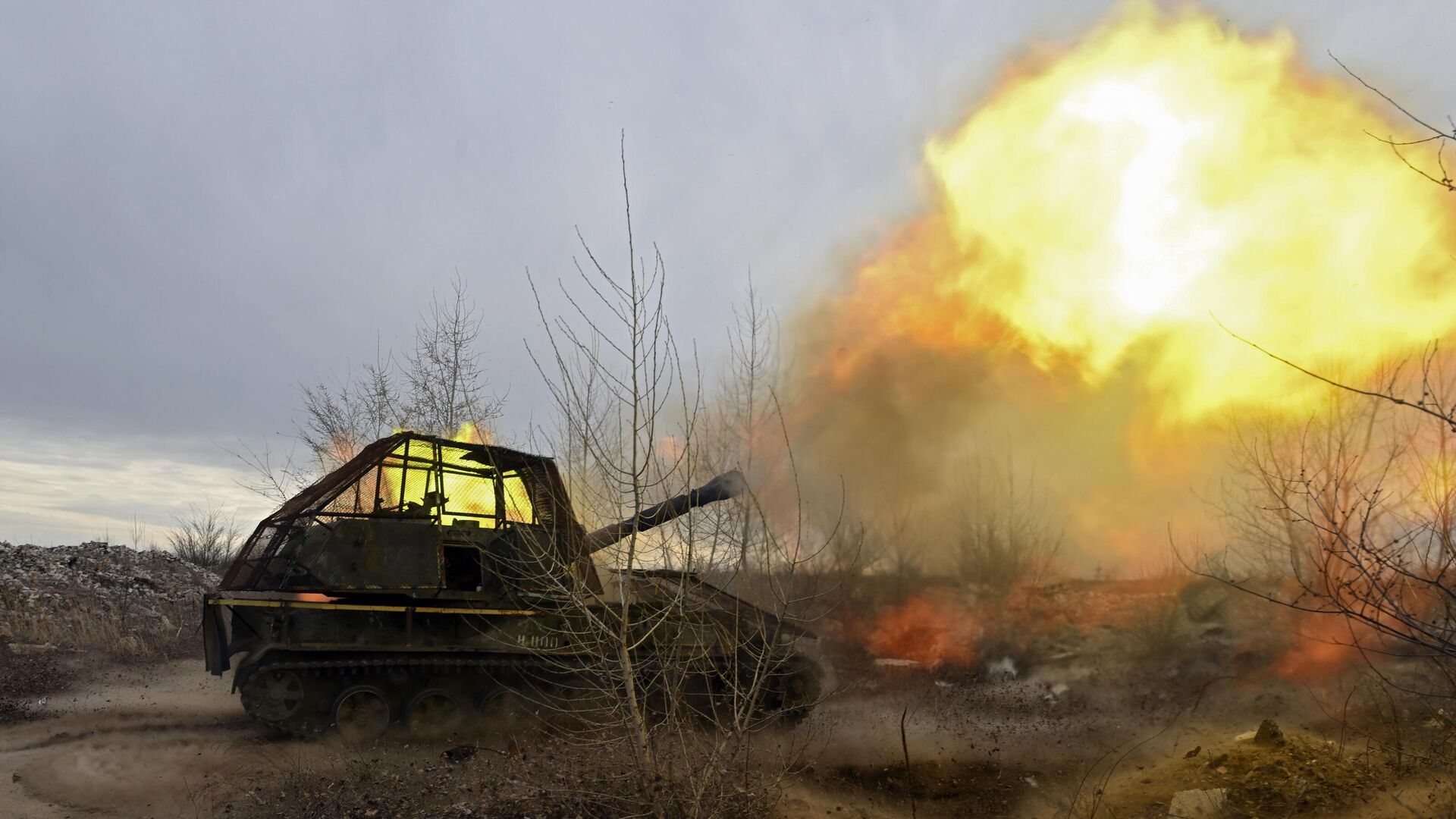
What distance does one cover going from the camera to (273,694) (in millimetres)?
10391

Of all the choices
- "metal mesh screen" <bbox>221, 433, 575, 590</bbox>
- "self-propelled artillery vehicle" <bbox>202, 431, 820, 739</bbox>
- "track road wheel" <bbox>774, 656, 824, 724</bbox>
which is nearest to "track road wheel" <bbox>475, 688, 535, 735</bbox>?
"self-propelled artillery vehicle" <bbox>202, 431, 820, 739</bbox>

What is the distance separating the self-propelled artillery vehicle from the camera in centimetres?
1055

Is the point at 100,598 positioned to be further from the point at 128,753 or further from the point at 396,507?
the point at 396,507

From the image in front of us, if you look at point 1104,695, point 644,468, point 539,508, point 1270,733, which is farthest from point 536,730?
point 1104,695

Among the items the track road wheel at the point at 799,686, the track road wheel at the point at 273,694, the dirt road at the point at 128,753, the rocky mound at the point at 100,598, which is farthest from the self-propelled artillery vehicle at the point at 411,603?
the rocky mound at the point at 100,598

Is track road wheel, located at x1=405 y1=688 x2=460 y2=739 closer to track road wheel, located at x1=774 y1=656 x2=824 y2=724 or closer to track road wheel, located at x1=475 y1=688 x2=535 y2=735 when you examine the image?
track road wheel, located at x1=475 y1=688 x2=535 y2=735

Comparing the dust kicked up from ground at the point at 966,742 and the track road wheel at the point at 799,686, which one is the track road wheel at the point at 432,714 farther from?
the track road wheel at the point at 799,686

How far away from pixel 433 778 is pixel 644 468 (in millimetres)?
5175

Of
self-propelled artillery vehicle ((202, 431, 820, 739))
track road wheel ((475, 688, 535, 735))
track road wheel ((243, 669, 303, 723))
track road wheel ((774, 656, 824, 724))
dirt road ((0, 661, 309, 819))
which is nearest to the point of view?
dirt road ((0, 661, 309, 819))

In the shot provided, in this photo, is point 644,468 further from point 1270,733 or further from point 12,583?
point 12,583

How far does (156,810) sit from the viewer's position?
8328 millimetres

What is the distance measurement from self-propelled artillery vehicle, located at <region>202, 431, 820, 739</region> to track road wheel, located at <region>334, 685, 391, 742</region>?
0.06ft

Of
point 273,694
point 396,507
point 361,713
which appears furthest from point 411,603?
point 273,694

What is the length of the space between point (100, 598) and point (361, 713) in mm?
14994
